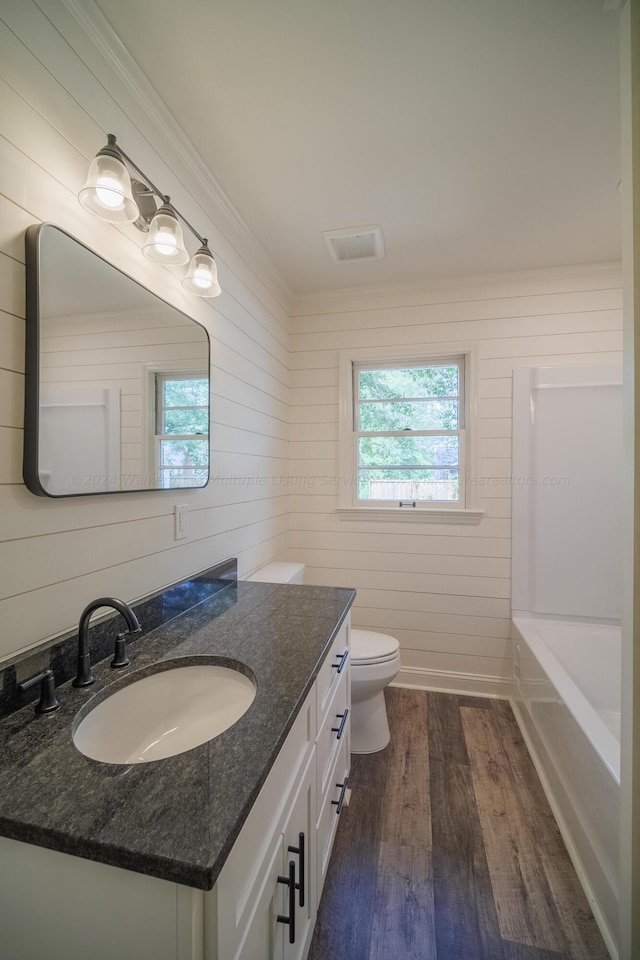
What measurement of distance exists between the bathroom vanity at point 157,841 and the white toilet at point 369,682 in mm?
880

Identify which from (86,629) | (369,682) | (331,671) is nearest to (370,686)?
(369,682)

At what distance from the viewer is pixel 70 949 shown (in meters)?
0.57

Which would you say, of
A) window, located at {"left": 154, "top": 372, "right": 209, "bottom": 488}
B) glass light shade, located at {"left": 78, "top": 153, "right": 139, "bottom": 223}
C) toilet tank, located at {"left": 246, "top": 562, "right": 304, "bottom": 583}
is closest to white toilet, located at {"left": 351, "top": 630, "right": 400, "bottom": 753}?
toilet tank, located at {"left": 246, "top": 562, "right": 304, "bottom": 583}

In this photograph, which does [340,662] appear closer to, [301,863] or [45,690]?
[301,863]

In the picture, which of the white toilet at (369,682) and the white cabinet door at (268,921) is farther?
the white toilet at (369,682)

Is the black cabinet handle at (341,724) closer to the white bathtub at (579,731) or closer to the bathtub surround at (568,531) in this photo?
the white bathtub at (579,731)

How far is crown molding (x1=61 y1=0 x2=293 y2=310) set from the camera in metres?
1.02

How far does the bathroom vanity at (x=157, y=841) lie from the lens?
0.52 meters

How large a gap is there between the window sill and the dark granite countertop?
159cm

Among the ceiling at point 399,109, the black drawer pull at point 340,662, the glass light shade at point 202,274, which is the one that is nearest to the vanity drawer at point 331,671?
the black drawer pull at point 340,662

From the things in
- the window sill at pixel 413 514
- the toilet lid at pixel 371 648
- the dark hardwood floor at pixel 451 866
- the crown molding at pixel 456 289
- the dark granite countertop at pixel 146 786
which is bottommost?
the dark hardwood floor at pixel 451 866

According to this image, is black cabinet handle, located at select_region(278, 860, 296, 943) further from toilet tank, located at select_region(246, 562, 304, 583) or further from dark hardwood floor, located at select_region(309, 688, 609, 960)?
toilet tank, located at select_region(246, 562, 304, 583)

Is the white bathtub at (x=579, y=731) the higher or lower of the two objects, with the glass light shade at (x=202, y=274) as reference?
lower

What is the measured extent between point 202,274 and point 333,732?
5.48 feet
